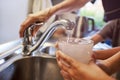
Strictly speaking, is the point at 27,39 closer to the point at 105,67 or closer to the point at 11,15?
the point at 105,67

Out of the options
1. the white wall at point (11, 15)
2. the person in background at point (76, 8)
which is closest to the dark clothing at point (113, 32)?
the person in background at point (76, 8)

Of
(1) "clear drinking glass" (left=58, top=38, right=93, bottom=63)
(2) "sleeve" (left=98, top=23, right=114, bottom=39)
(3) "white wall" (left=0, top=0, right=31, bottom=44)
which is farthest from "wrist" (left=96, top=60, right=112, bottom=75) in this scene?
(3) "white wall" (left=0, top=0, right=31, bottom=44)

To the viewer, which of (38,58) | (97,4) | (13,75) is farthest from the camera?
(97,4)

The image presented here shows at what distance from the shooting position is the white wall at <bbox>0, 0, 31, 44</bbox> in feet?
6.64

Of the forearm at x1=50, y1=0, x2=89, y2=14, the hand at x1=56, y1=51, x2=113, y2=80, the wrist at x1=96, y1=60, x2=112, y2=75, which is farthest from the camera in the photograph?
the forearm at x1=50, y1=0, x2=89, y2=14

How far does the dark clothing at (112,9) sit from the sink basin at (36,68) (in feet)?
2.02

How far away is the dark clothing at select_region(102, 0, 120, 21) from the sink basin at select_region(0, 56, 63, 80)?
617mm

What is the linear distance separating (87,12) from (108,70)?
142 cm

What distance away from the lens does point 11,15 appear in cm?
209

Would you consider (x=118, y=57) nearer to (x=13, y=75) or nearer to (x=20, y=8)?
(x=13, y=75)

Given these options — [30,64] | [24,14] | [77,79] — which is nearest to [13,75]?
[30,64]

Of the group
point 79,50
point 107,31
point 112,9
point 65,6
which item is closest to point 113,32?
point 107,31

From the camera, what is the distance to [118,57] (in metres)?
0.72

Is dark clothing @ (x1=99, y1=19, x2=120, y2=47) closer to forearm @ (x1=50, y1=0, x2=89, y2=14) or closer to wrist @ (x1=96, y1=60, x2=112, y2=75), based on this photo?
forearm @ (x1=50, y1=0, x2=89, y2=14)
